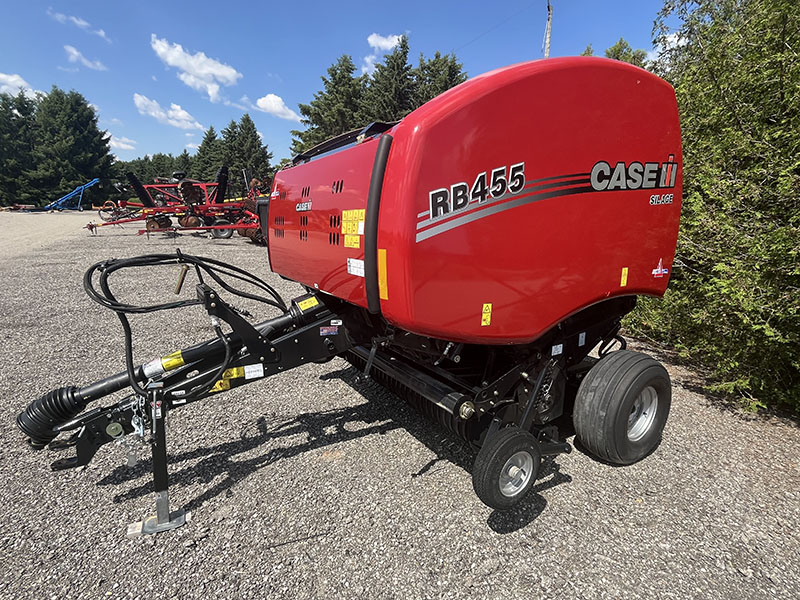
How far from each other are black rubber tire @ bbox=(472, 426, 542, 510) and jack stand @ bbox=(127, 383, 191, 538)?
66.3 inches

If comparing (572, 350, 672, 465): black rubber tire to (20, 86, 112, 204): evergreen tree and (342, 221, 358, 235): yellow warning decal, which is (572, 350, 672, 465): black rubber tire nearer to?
(342, 221, 358, 235): yellow warning decal

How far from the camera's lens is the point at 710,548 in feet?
7.55

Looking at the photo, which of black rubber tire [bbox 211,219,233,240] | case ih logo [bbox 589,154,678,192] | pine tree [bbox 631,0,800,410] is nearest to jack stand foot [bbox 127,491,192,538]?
case ih logo [bbox 589,154,678,192]

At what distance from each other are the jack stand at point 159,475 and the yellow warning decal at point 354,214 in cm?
136

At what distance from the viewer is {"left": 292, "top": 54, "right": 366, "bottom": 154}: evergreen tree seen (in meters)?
29.7

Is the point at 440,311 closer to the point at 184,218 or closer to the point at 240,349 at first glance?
the point at 240,349

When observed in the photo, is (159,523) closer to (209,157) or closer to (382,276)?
(382,276)

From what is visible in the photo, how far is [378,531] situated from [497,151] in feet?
6.92

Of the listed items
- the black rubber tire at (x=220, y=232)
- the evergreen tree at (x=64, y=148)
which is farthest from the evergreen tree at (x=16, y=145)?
the black rubber tire at (x=220, y=232)

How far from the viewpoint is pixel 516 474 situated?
95.0 inches

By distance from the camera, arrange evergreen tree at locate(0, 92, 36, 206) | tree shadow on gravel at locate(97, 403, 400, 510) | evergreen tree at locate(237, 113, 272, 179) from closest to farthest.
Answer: tree shadow on gravel at locate(97, 403, 400, 510) → evergreen tree at locate(0, 92, 36, 206) → evergreen tree at locate(237, 113, 272, 179)

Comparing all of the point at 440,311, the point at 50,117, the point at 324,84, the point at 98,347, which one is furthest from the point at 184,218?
the point at 50,117

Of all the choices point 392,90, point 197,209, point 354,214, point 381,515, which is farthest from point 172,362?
point 392,90

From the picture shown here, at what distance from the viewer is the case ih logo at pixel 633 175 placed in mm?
2309
